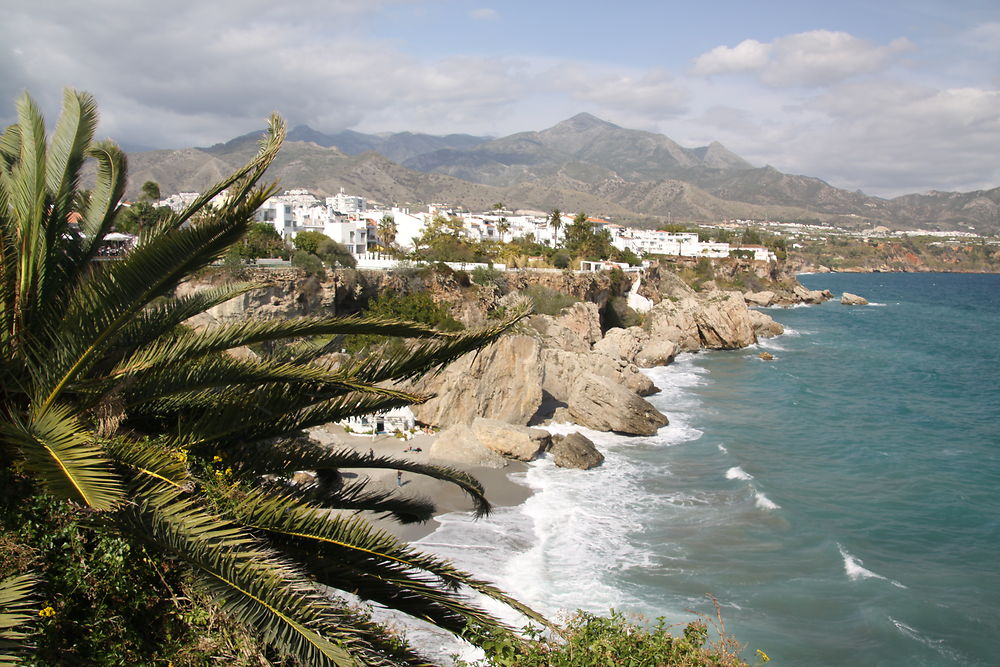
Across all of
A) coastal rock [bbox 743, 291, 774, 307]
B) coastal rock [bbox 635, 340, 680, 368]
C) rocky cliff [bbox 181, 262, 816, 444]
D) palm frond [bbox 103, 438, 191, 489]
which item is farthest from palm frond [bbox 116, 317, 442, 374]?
coastal rock [bbox 743, 291, 774, 307]

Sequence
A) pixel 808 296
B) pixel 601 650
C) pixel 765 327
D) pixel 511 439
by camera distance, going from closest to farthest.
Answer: pixel 601 650 → pixel 511 439 → pixel 765 327 → pixel 808 296

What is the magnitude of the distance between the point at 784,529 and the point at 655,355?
24.3m

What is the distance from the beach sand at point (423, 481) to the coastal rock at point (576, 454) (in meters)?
1.17

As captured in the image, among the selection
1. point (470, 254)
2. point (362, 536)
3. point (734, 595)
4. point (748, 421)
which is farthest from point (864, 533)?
point (470, 254)

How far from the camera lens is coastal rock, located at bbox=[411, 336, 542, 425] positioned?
24.5 metres

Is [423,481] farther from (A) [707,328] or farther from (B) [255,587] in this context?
(A) [707,328]

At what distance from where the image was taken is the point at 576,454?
69.8ft

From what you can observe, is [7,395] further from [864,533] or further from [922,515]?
[922,515]

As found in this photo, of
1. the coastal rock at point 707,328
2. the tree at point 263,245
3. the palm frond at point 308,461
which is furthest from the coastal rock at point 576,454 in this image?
the coastal rock at point 707,328

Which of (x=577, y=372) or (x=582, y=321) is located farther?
(x=582, y=321)

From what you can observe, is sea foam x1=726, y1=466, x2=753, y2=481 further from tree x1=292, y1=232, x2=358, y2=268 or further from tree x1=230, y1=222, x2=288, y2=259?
tree x1=292, y1=232, x2=358, y2=268

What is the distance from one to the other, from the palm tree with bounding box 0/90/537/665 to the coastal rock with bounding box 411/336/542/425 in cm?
1823

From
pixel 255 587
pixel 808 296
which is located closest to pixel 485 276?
pixel 255 587

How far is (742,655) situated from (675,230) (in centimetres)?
10479
